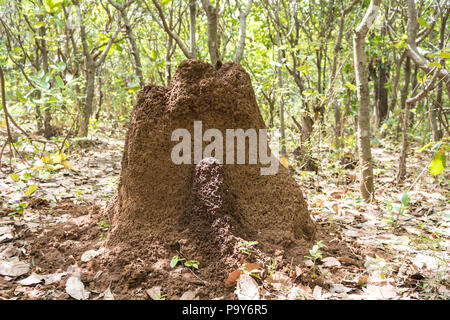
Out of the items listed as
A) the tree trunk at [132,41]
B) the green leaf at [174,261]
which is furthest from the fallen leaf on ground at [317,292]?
the tree trunk at [132,41]

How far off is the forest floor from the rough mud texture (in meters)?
0.21

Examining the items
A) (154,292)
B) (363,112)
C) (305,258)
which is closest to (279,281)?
(305,258)

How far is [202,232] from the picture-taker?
2277 mm

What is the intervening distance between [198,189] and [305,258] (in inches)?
32.0

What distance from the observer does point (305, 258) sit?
223cm

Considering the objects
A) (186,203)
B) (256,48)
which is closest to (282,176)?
(186,203)

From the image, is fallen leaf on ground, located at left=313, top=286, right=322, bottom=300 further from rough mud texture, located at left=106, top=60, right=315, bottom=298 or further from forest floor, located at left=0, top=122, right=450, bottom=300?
rough mud texture, located at left=106, top=60, right=315, bottom=298

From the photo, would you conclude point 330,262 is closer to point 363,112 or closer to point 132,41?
point 363,112

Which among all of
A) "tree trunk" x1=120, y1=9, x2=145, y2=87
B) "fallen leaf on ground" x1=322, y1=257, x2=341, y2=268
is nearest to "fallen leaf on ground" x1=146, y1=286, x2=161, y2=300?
"fallen leaf on ground" x1=322, y1=257, x2=341, y2=268

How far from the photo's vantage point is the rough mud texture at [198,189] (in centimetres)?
229

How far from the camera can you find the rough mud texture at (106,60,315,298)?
229 cm

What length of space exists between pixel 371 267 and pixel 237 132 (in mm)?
1267

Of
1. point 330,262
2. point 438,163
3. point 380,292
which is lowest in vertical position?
point 380,292
